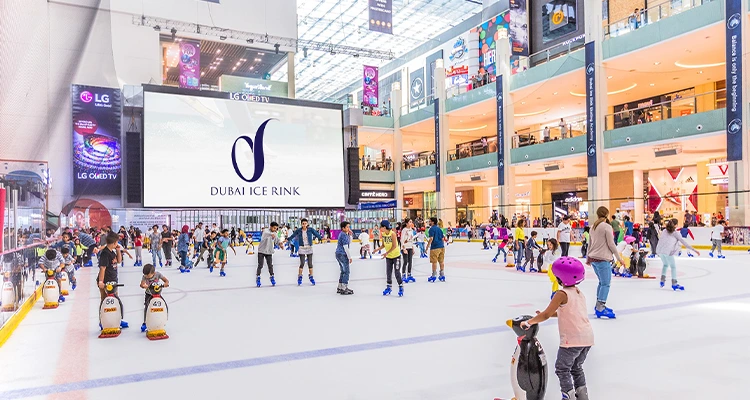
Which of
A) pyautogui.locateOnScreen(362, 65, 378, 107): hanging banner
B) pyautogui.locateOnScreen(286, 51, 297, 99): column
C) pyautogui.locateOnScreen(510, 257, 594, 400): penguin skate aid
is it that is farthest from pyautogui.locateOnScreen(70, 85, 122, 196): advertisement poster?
pyautogui.locateOnScreen(510, 257, 594, 400): penguin skate aid

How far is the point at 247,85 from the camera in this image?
3331 centimetres

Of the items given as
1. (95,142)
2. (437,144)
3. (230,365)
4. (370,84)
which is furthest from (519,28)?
(230,365)

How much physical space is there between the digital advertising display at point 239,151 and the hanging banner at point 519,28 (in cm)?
1223

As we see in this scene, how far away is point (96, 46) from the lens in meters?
31.8

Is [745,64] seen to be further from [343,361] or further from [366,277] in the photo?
[343,361]

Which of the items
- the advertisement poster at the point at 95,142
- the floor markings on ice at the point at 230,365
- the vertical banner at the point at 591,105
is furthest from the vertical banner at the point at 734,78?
the advertisement poster at the point at 95,142

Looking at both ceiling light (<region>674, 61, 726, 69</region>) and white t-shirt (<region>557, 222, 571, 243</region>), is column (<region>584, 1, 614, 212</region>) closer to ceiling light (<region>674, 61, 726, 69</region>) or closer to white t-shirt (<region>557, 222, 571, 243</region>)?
ceiling light (<region>674, 61, 726, 69</region>)

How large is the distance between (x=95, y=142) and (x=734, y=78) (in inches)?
1267

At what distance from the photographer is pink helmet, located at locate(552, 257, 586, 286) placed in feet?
11.7

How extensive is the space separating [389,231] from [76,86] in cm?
2666

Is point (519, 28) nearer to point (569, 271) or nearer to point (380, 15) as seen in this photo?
point (380, 15)

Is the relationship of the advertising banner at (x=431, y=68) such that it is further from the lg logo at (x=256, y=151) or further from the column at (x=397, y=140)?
the lg logo at (x=256, y=151)

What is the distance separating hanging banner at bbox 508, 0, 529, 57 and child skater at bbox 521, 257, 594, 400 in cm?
3157

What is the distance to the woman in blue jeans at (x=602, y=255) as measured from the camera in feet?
24.8
